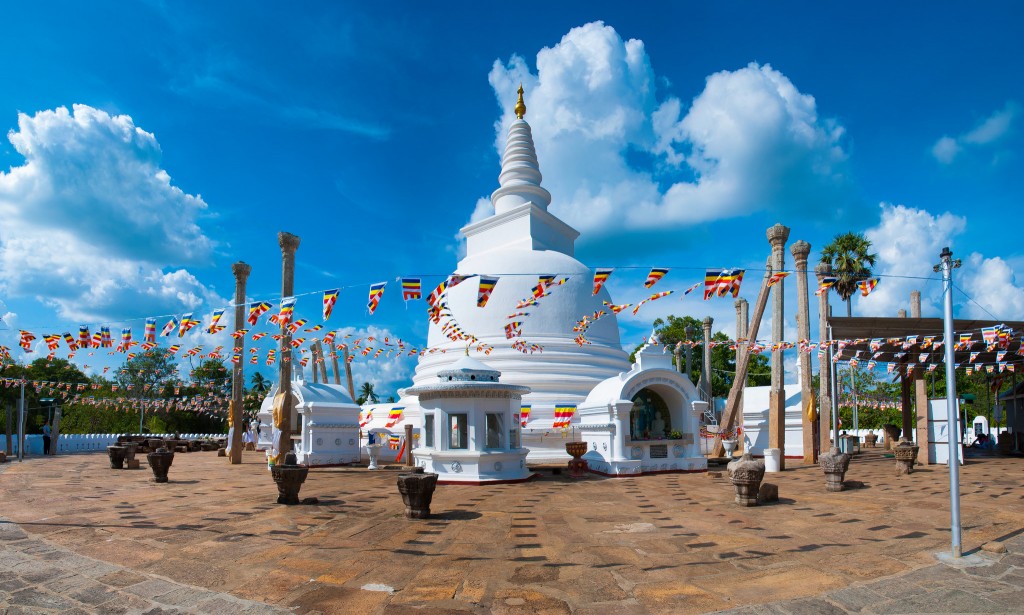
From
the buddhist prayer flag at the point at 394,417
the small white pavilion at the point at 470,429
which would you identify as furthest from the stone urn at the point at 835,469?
the buddhist prayer flag at the point at 394,417

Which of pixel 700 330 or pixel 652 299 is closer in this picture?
pixel 652 299

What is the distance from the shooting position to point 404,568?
817 centimetres

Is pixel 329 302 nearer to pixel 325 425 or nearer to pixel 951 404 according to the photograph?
pixel 325 425

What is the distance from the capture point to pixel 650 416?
23.2 meters

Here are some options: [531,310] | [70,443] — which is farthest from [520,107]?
[70,443]

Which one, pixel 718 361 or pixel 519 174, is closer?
pixel 519 174

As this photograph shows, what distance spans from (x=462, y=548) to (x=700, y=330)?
43.2 m

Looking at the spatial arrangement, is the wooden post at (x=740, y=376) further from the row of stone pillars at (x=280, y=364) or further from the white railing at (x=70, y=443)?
the white railing at (x=70, y=443)

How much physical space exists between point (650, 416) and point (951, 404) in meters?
15.0

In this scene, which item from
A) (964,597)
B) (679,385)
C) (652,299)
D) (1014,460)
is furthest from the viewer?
(1014,460)

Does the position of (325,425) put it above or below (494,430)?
below

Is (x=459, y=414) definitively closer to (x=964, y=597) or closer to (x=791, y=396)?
(x=964, y=597)

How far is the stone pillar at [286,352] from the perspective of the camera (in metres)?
21.4

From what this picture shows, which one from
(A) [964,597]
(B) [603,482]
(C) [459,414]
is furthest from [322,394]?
(A) [964,597]
